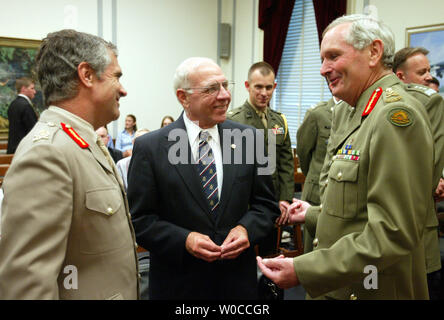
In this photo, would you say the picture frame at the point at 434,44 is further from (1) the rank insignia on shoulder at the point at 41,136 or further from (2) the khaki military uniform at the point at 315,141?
(1) the rank insignia on shoulder at the point at 41,136

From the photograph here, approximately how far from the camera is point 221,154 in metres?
1.87

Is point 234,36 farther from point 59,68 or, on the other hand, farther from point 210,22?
point 59,68

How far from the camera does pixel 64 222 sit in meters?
1.11

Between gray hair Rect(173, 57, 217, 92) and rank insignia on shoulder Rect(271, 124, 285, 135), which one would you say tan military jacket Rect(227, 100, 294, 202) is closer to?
rank insignia on shoulder Rect(271, 124, 285, 135)

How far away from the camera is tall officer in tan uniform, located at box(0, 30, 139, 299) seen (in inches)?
41.4

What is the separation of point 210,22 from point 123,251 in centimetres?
774

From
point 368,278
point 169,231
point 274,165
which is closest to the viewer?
point 368,278

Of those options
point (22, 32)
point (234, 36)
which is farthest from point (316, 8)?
point (22, 32)

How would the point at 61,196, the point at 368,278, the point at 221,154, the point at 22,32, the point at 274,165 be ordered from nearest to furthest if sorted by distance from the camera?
the point at 61,196, the point at 368,278, the point at 221,154, the point at 274,165, the point at 22,32

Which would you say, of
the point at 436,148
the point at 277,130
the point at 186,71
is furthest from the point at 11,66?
the point at 436,148

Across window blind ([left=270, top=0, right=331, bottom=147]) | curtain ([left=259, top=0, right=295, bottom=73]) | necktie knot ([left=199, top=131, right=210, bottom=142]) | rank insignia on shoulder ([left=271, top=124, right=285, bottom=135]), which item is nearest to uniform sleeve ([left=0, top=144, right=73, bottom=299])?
necktie knot ([left=199, top=131, right=210, bottom=142])

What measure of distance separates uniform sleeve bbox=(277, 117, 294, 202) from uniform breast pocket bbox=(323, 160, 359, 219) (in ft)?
6.27

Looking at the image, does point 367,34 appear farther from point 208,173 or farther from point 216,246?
point 216,246

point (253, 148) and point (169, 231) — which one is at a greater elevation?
point (253, 148)
